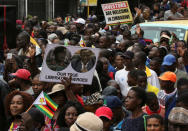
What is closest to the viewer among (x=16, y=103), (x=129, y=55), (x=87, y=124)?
(x=87, y=124)

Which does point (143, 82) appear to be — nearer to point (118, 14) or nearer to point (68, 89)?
point (68, 89)

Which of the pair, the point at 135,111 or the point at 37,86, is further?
the point at 37,86

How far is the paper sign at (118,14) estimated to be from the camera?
14.8 meters

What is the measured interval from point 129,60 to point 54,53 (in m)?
2.25

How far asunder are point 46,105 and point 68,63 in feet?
2.44

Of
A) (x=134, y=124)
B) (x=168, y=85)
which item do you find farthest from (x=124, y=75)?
(x=134, y=124)

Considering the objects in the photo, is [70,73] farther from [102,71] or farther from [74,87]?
[102,71]

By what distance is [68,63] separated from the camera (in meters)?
6.86

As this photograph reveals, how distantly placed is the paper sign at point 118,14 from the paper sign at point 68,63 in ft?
26.3

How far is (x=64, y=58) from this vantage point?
22.2ft

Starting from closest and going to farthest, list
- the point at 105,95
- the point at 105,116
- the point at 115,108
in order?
the point at 105,116 < the point at 115,108 < the point at 105,95

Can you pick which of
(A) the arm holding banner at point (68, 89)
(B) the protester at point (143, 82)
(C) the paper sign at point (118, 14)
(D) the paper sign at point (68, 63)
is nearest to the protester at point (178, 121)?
(A) the arm holding banner at point (68, 89)

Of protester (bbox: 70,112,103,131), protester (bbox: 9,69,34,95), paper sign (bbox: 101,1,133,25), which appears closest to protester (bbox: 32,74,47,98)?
protester (bbox: 9,69,34,95)

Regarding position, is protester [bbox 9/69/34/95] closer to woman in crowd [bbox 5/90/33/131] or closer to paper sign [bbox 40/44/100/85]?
paper sign [bbox 40/44/100/85]
